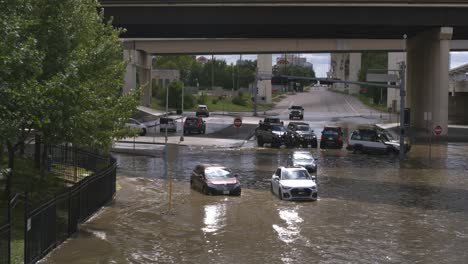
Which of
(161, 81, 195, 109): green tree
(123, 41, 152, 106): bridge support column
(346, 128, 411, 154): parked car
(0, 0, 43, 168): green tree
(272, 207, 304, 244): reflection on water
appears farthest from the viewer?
(161, 81, 195, 109): green tree

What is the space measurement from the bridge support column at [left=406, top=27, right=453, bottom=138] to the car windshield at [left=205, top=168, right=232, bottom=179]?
36777mm

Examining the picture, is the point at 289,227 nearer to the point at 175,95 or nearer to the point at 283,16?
the point at 283,16

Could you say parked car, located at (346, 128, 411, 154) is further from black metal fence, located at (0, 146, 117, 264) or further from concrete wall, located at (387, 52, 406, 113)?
concrete wall, located at (387, 52, 406, 113)

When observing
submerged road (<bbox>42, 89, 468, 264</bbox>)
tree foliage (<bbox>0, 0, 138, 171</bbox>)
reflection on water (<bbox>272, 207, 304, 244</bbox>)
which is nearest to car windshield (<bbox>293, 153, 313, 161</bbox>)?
submerged road (<bbox>42, 89, 468, 264</bbox>)

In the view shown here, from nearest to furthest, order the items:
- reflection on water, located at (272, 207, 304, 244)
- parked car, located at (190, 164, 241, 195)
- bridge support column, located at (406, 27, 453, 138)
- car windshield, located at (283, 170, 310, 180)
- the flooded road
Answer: the flooded road, reflection on water, located at (272, 207, 304, 244), car windshield, located at (283, 170, 310, 180), parked car, located at (190, 164, 241, 195), bridge support column, located at (406, 27, 453, 138)

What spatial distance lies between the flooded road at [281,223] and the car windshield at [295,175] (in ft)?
3.49

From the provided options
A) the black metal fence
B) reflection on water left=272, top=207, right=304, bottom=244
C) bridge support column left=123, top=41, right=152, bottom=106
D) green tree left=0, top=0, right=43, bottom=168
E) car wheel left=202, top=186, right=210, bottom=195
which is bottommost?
reflection on water left=272, top=207, right=304, bottom=244

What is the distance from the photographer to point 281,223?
20.2 m

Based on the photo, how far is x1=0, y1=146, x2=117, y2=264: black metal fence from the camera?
13.2 meters

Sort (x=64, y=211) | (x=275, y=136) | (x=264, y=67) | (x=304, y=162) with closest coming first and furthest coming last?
(x=64, y=211)
(x=304, y=162)
(x=275, y=136)
(x=264, y=67)

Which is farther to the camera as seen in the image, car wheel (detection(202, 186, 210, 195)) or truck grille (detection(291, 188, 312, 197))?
car wheel (detection(202, 186, 210, 195))

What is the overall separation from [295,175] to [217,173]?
11.0 ft

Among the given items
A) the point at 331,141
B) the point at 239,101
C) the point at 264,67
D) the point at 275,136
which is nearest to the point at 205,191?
the point at 275,136

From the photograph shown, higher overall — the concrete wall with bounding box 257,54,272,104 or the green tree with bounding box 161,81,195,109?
the concrete wall with bounding box 257,54,272,104
